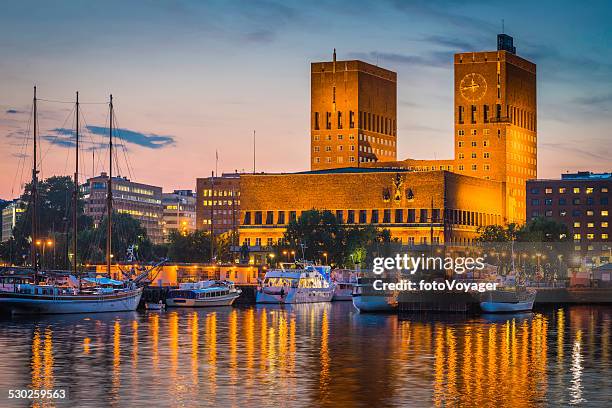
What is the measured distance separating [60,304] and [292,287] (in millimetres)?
48963

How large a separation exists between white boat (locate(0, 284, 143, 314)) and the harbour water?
13.7 ft

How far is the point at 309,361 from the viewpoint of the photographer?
80500 mm

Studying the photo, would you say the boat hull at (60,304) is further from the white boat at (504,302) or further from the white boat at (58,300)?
the white boat at (504,302)

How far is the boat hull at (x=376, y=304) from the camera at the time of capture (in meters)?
146

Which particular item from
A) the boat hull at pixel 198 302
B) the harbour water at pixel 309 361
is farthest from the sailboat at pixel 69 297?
the boat hull at pixel 198 302

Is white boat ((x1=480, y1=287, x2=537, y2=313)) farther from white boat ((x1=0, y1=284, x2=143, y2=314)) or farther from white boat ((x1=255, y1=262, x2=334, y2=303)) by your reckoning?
white boat ((x1=0, y1=284, x2=143, y2=314))

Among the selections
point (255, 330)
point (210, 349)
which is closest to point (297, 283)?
point (255, 330)

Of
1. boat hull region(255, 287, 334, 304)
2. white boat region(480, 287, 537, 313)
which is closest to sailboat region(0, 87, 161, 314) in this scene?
boat hull region(255, 287, 334, 304)

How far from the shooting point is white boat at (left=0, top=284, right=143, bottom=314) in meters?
133

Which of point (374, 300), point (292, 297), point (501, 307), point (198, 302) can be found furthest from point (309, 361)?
point (292, 297)

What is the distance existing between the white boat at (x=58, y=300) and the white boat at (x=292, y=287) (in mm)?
37558

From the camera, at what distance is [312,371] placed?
73.9 m

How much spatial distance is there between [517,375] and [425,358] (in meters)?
10.9

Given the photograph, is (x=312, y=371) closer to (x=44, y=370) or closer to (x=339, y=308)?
(x=44, y=370)
